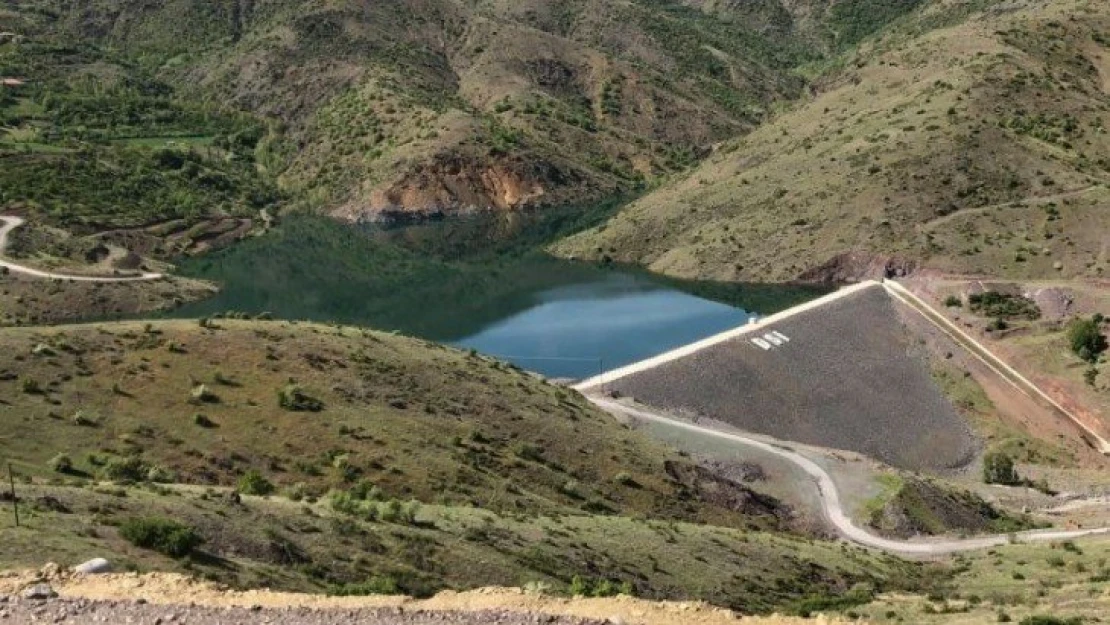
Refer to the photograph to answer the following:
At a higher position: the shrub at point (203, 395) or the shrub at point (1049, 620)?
the shrub at point (1049, 620)

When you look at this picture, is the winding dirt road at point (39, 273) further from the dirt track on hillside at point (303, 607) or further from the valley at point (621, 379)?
the dirt track on hillside at point (303, 607)

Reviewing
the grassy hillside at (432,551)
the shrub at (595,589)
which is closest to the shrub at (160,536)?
the grassy hillside at (432,551)

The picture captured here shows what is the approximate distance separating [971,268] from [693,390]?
52.8 meters

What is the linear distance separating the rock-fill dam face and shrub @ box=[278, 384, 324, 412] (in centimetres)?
3448

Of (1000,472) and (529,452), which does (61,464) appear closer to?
(529,452)

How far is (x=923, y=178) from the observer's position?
144 metres

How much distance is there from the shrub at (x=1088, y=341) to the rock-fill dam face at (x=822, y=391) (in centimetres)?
1266

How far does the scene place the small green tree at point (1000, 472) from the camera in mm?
79812

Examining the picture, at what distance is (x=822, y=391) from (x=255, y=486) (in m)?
61.2

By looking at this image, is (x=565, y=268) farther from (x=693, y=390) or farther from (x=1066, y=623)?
(x=1066, y=623)

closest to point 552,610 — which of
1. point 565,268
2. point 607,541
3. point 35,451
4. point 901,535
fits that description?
point 607,541

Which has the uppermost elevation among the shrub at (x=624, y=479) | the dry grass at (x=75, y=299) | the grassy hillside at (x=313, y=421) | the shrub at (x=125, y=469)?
the shrub at (x=125, y=469)

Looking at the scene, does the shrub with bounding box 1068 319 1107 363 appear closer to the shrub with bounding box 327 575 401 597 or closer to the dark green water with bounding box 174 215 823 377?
the dark green water with bounding box 174 215 823 377

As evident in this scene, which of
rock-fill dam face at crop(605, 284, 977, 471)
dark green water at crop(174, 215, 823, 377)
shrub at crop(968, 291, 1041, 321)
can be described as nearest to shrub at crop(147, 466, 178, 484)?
rock-fill dam face at crop(605, 284, 977, 471)
